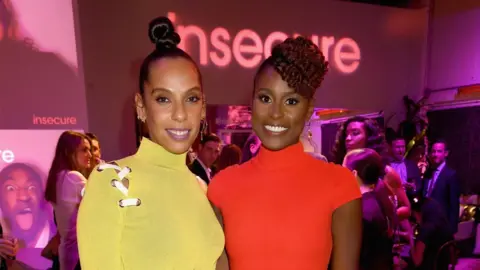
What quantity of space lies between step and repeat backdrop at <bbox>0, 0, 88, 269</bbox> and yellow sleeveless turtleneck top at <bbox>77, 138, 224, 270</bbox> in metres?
2.16

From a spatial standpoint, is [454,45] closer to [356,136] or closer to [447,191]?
[447,191]

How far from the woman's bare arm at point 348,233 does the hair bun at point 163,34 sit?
74cm

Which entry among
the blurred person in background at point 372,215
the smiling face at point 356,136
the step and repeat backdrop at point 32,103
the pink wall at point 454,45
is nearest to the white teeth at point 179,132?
the blurred person in background at point 372,215

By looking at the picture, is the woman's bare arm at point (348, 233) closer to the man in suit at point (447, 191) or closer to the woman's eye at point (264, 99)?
the woman's eye at point (264, 99)

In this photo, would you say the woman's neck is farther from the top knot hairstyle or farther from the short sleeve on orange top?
the top knot hairstyle

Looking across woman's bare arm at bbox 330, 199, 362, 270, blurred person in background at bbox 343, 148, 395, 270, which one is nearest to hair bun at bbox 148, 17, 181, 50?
woman's bare arm at bbox 330, 199, 362, 270

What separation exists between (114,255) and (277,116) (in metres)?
0.64

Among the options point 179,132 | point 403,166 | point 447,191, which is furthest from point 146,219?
point 403,166

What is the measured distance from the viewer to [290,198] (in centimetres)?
134

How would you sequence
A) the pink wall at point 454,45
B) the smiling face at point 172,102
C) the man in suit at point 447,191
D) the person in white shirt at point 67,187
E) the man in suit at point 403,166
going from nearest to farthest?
the smiling face at point 172,102
the person in white shirt at point 67,187
the man in suit at point 447,191
the man in suit at point 403,166
the pink wall at point 454,45

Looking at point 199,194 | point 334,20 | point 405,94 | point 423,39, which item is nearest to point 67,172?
point 199,194

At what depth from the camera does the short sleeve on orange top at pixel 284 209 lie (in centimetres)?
131

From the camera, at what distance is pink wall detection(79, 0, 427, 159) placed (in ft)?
13.4

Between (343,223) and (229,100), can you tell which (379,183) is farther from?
(229,100)
